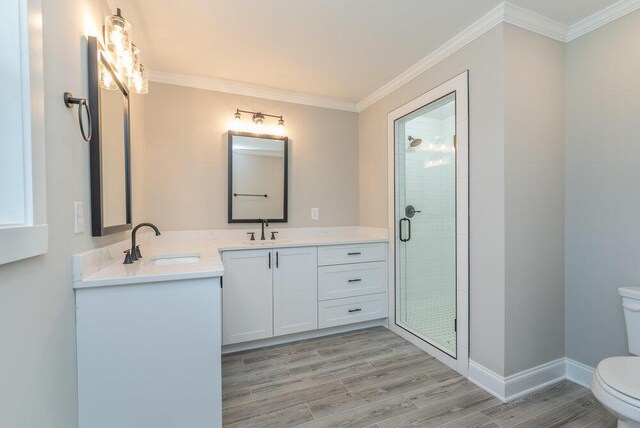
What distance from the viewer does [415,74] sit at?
2445 millimetres

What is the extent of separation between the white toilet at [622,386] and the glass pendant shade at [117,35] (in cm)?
277

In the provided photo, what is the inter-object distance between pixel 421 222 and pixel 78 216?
2.51 m

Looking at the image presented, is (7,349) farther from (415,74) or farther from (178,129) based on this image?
(415,74)

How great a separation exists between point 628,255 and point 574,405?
0.95m

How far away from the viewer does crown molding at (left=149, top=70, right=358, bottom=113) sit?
2584mm

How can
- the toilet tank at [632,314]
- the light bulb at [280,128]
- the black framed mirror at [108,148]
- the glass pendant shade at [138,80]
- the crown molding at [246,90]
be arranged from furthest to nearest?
1. the light bulb at [280,128]
2. the crown molding at [246,90]
3. the glass pendant shade at [138,80]
4. the toilet tank at [632,314]
5. the black framed mirror at [108,148]

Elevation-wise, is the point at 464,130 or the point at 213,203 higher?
the point at 464,130

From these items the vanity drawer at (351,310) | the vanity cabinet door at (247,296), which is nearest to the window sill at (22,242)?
the vanity cabinet door at (247,296)

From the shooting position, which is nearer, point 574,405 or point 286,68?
point 574,405

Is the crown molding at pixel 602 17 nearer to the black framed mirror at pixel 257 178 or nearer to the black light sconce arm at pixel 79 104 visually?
the black framed mirror at pixel 257 178

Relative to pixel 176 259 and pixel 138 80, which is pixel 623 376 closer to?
pixel 176 259

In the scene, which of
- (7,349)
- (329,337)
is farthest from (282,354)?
(7,349)

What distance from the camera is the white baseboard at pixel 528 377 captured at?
177cm

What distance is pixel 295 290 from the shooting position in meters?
2.53
